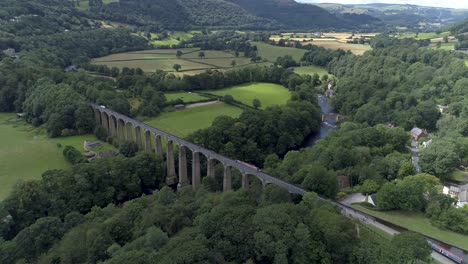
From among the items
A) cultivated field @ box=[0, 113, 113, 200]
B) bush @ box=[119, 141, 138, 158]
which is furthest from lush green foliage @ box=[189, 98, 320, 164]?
cultivated field @ box=[0, 113, 113, 200]

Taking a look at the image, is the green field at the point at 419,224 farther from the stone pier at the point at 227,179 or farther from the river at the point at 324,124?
the river at the point at 324,124

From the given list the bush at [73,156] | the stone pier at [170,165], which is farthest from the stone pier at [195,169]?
the bush at [73,156]

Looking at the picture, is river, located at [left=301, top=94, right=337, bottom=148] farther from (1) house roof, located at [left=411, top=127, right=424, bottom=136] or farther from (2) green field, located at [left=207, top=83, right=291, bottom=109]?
(1) house roof, located at [left=411, top=127, right=424, bottom=136]

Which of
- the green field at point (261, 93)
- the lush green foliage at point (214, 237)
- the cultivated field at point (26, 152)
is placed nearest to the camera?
the lush green foliage at point (214, 237)

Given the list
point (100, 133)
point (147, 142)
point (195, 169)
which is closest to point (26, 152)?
point (100, 133)

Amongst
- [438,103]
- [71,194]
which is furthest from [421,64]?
[71,194]
